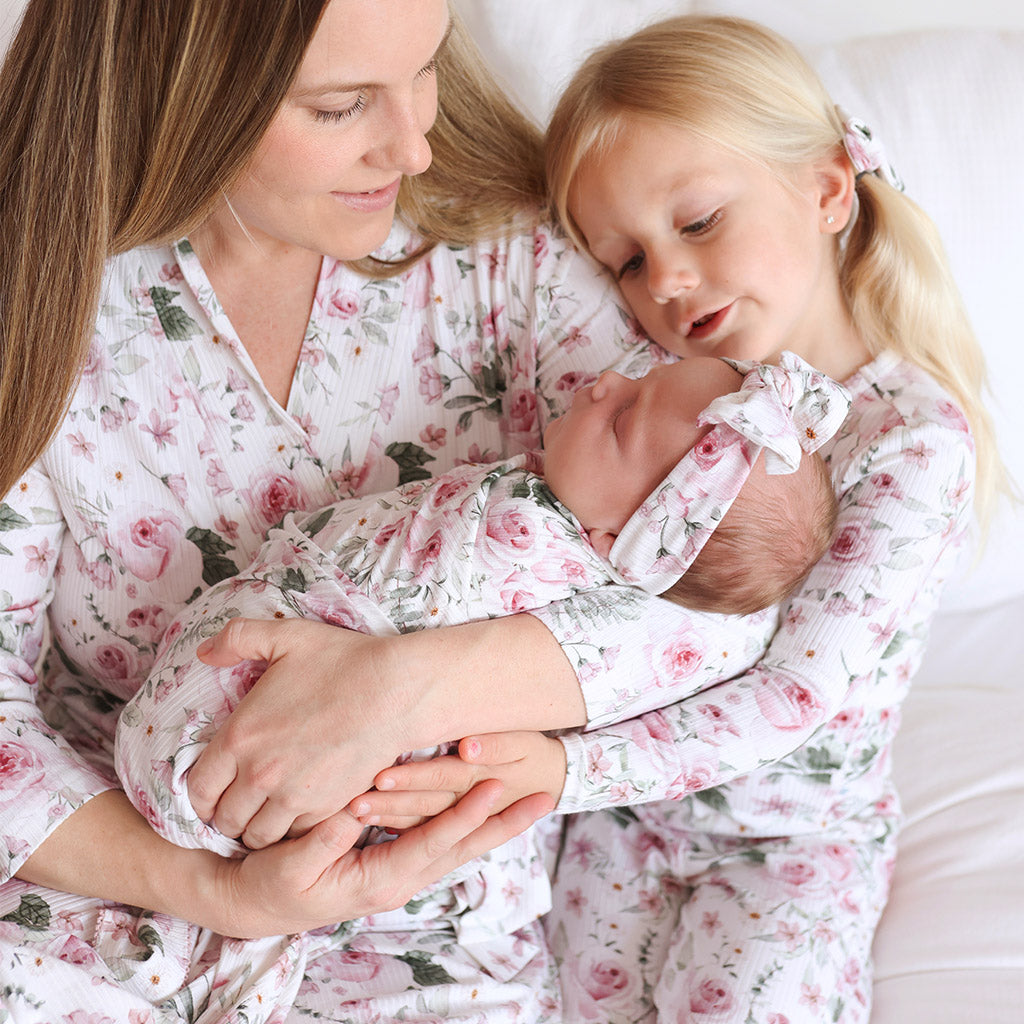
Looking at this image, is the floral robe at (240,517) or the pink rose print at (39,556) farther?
the pink rose print at (39,556)

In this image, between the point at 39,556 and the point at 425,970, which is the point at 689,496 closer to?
the point at 425,970

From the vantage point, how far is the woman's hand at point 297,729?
1.25 metres

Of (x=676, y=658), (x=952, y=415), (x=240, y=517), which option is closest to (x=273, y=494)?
(x=240, y=517)

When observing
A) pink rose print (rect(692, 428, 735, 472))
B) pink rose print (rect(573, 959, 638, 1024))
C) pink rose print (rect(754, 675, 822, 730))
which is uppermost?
pink rose print (rect(692, 428, 735, 472))

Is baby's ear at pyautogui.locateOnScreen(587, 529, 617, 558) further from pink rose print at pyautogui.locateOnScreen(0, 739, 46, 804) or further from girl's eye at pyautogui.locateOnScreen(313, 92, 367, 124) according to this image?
pink rose print at pyautogui.locateOnScreen(0, 739, 46, 804)

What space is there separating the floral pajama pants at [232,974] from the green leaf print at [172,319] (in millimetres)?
742

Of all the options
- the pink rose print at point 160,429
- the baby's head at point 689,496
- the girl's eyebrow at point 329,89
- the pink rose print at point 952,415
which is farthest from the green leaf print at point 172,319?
the pink rose print at point 952,415

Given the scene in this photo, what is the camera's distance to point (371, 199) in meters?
1.38

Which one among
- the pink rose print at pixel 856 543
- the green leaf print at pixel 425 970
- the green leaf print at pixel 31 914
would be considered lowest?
the green leaf print at pixel 425 970

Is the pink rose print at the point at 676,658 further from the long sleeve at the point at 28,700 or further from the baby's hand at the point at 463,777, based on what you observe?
the long sleeve at the point at 28,700

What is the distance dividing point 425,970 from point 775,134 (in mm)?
1209

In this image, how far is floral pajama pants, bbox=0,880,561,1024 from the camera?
1.27m

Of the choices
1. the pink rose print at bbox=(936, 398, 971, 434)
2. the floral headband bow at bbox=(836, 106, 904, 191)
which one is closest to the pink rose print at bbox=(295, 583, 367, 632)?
the pink rose print at bbox=(936, 398, 971, 434)

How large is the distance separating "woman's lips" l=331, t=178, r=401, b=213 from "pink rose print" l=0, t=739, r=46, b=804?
31.4 inches
